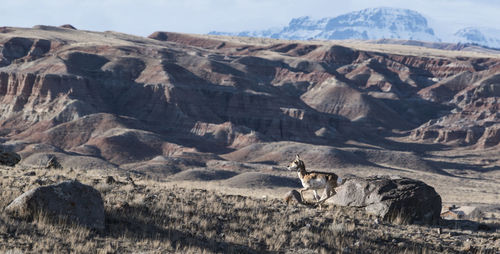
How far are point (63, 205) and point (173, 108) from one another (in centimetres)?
11556

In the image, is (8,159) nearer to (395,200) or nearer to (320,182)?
(320,182)

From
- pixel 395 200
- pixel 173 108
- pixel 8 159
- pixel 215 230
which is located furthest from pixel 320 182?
pixel 173 108

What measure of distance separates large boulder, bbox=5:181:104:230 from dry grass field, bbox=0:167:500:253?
0.26 m

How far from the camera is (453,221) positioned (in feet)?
68.4

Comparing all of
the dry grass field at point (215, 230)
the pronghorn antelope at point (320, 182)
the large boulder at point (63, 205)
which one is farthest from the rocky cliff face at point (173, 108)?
the large boulder at point (63, 205)

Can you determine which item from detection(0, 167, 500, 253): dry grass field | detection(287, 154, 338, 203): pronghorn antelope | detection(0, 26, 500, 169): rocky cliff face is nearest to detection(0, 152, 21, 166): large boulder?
detection(0, 167, 500, 253): dry grass field

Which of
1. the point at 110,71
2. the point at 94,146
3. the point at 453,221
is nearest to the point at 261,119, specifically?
the point at 110,71

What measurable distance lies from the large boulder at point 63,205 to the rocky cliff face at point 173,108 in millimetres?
80004

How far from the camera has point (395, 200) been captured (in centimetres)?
1972

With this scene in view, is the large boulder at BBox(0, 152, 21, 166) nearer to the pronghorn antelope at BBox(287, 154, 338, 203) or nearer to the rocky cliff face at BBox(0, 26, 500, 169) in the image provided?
the pronghorn antelope at BBox(287, 154, 338, 203)

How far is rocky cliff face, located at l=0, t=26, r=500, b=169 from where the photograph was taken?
109m

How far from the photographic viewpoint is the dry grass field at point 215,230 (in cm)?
1373

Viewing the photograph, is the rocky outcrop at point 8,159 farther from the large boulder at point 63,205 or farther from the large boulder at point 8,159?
the large boulder at point 63,205

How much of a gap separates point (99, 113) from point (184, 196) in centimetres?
10024
